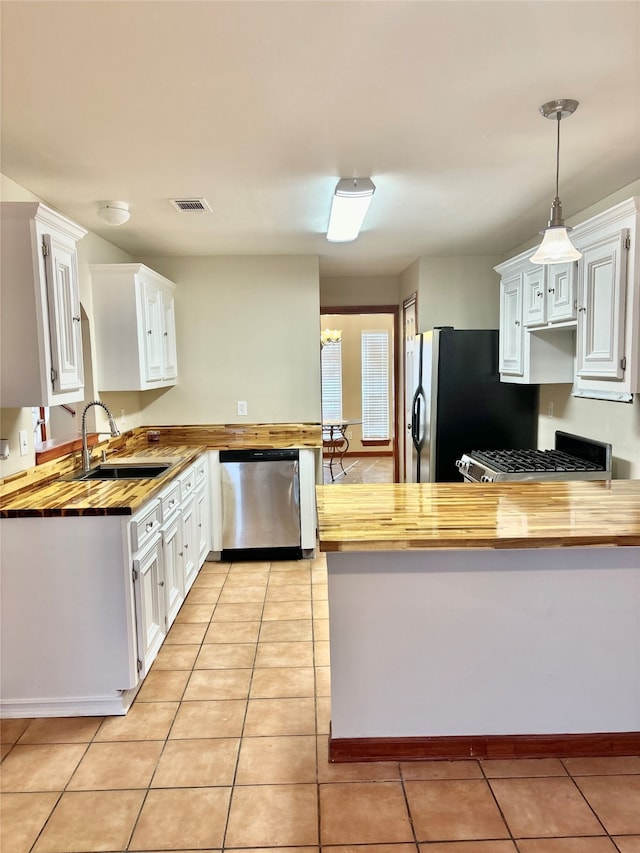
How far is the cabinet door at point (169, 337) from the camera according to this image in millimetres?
4184

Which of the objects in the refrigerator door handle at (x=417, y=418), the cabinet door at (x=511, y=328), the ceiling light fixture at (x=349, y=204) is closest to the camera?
the ceiling light fixture at (x=349, y=204)

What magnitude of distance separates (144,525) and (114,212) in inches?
67.6

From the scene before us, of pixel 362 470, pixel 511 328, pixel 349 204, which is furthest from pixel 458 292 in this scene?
pixel 362 470

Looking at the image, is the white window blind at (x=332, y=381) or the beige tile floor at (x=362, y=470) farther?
the white window blind at (x=332, y=381)

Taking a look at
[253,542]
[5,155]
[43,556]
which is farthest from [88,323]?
[253,542]

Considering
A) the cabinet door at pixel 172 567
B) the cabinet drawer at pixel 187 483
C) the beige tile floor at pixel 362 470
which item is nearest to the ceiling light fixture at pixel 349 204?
the cabinet drawer at pixel 187 483

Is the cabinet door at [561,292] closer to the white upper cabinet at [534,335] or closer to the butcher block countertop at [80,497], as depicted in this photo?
the white upper cabinet at [534,335]

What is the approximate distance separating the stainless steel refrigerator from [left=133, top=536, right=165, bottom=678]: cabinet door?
A: 2157mm

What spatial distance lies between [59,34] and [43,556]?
6.26 ft

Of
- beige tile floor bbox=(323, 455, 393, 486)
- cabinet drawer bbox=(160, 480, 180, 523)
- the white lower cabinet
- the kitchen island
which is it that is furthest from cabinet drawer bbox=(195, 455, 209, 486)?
beige tile floor bbox=(323, 455, 393, 486)

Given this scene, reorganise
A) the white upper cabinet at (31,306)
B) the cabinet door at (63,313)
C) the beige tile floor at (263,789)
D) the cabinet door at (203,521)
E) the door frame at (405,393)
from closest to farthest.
→ the beige tile floor at (263,789)
the white upper cabinet at (31,306)
the cabinet door at (63,313)
the cabinet door at (203,521)
the door frame at (405,393)

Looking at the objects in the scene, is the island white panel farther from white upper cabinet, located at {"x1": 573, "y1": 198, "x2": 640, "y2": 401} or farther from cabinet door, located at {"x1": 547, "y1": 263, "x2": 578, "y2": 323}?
cabinet door, located at {"x1": 547, "y1": 263, "x2": 578, "y2": 323}

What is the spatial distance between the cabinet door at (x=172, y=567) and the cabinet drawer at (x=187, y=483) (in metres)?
0.19

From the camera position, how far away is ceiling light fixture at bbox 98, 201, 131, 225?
2.96m
